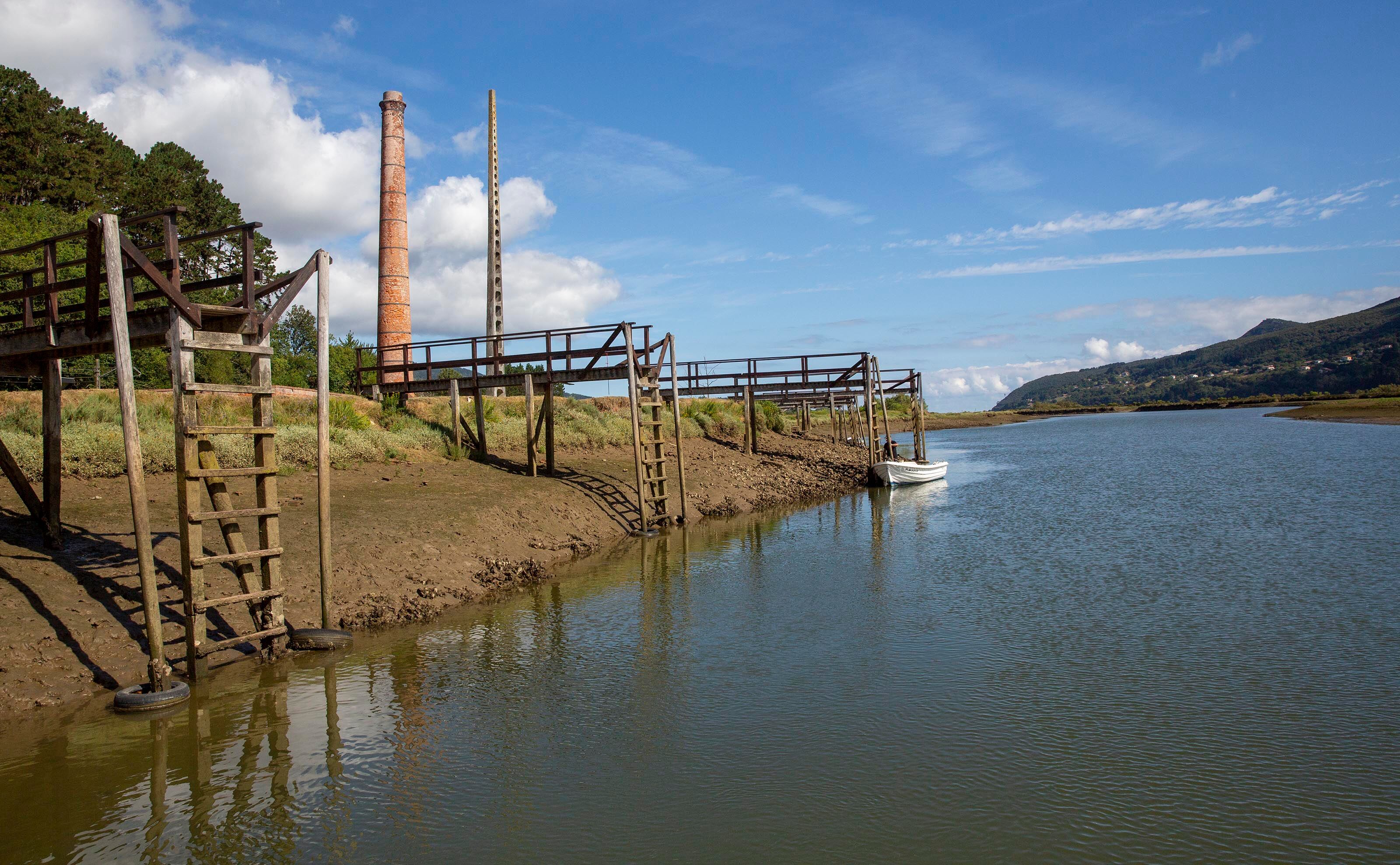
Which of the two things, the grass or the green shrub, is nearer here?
the grass

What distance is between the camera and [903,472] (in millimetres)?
31906

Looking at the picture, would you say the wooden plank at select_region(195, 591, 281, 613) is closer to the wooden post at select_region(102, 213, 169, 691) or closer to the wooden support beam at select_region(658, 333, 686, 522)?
the wooden post at select_region(102, 213, 169, 691)

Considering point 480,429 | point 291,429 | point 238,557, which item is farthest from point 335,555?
point 480,429

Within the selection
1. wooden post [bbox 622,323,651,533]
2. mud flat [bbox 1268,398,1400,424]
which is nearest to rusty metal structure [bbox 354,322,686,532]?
wooden post [bbox 622,323,651,533]

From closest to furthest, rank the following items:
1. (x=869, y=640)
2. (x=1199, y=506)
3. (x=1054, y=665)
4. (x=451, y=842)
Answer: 1. (x=451, y=842)
2. (x=1054, y=665)
3. (x=869, y=640)
4. (x=1199, y=506)

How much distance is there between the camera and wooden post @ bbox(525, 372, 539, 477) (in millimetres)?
21109

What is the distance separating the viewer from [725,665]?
10.1 m

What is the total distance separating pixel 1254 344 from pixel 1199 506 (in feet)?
654

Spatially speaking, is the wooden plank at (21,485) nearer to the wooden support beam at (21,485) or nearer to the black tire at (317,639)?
the wooden support beam at (21,485)

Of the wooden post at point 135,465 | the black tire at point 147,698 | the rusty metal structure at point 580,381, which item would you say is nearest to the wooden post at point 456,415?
the rusty metal structure at point 580,381

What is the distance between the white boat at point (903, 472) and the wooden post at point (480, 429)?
15490 millimetres

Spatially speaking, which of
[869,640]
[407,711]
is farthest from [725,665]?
[407,711]

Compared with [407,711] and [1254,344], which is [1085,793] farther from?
[1254,344]

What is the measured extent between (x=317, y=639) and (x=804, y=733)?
616 centimetres
